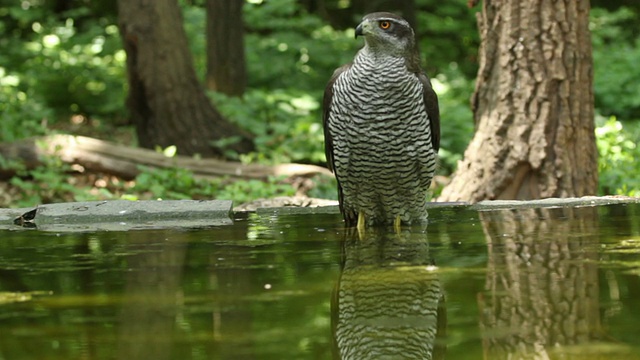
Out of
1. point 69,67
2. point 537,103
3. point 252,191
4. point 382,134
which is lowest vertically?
point 252,191

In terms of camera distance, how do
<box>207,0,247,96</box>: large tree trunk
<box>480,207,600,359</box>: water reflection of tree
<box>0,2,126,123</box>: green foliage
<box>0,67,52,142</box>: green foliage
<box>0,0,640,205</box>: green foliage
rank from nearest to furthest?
<box>480,207,600,359</box>: water reflection of tree < <box>0,0,640,205</box>: green foliage < <box>0,67,52,142</box>: green foliage < <box>207,0,247,96</box>: large tree trunk < <box>0,2,126,123</box>: green foliage

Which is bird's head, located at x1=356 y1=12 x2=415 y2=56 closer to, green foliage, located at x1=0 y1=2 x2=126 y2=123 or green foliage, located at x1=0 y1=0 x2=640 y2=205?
green foliage, located at x1=0 y1=0 x2=640 y2=205

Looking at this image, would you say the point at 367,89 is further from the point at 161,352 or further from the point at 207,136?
the point at 207,136

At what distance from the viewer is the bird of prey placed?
4750mm

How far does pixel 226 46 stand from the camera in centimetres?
1410

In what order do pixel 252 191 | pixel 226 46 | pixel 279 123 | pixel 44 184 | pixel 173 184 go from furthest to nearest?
1. pixel 226 46
2. pixel 279 123
3. pixel 44 184
4. pixel 173 184
5. pixel 252 191

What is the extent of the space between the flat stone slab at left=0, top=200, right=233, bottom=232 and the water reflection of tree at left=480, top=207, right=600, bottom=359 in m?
1.54

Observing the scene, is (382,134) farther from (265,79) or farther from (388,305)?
(265,79)

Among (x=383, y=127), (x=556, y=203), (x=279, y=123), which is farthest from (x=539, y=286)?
(x=279, y=123)

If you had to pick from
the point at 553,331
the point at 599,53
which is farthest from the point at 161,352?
the point at 599,53

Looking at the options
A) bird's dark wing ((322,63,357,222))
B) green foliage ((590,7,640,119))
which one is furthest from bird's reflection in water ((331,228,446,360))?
green foliage ((590,7,640,119))

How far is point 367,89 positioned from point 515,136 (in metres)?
2.34

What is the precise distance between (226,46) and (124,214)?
30.3 ft

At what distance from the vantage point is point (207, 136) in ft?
37.1
